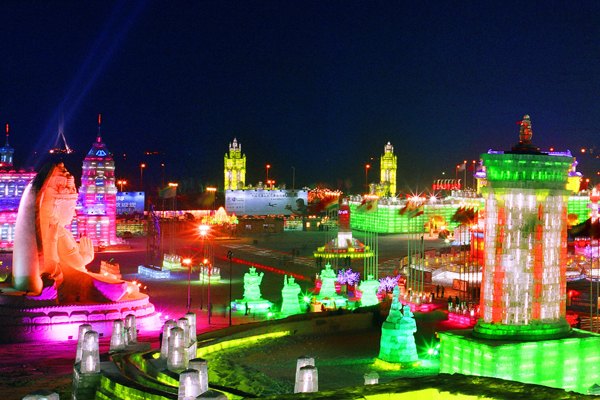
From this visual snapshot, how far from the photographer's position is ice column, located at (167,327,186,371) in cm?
1370

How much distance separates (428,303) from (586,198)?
47.2 m

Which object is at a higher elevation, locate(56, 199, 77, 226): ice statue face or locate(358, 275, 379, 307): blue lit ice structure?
locate(56, 199, 77, 226): ice statue face

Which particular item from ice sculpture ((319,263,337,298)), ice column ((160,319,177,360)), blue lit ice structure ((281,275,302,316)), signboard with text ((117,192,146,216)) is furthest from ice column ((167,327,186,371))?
signboard with text ((117,192,146,216))

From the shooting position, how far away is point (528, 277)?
1391cm

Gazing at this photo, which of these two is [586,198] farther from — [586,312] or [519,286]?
[519,286]

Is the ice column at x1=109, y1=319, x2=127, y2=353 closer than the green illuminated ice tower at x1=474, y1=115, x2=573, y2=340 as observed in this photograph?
No

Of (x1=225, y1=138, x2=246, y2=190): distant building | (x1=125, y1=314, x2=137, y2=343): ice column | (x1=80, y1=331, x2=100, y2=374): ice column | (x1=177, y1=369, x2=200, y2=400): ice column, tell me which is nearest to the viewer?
(x1=177, y1=369, x2=200, y2=400): ice column

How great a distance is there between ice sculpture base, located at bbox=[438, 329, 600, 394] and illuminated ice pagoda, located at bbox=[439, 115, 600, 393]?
19 mm

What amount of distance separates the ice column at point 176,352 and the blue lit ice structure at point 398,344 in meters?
5.00

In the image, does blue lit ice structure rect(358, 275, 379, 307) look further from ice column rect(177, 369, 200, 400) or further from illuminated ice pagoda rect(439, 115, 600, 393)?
ice column rect(177, 369, 200, 400)

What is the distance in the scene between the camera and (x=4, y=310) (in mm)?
22516

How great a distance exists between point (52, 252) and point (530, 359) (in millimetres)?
16106

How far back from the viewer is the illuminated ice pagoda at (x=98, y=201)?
183ft

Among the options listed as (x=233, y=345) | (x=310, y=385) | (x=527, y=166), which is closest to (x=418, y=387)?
(x=310, y=385)
